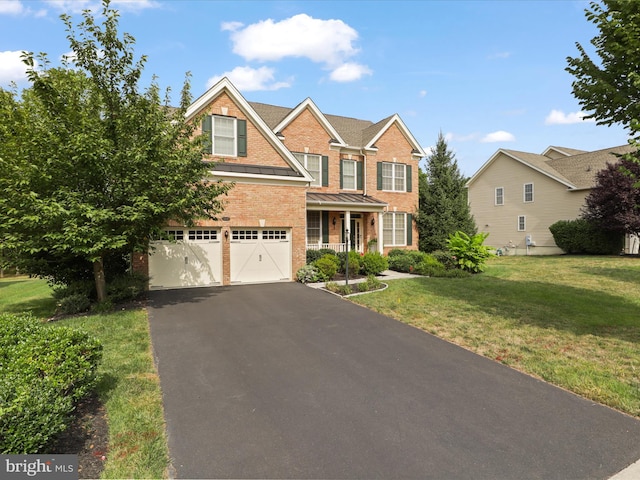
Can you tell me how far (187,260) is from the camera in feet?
45.6

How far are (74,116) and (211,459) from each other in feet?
32.7

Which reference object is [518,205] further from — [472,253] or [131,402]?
[131,402]

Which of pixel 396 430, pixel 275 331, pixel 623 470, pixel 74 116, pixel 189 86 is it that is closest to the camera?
pixel 623 470

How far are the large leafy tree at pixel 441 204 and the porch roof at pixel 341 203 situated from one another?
5.05 m

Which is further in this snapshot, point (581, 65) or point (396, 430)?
point (581, 65)

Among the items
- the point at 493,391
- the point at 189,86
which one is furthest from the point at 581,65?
the point at 189,86

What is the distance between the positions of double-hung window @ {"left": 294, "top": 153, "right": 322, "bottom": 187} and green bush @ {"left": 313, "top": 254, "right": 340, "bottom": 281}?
5602 mm

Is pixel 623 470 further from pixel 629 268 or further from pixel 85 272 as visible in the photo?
pixel 629 268

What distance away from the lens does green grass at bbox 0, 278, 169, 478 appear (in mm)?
3416

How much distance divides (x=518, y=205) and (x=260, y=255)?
973 inches

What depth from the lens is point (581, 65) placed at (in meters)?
7.39

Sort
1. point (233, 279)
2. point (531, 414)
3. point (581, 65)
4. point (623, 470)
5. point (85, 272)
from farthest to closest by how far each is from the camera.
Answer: point (233, 279) → point (85, 272) → point (581, 65) → point (531, 414) → point (623, 470)

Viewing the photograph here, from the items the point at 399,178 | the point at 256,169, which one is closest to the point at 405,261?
the point at 399,178

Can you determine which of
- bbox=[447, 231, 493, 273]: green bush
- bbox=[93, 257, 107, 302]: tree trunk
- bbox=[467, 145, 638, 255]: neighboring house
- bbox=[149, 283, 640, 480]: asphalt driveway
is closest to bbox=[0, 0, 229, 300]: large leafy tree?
bbox=[93, 257, 107, 302]: tree trunk
